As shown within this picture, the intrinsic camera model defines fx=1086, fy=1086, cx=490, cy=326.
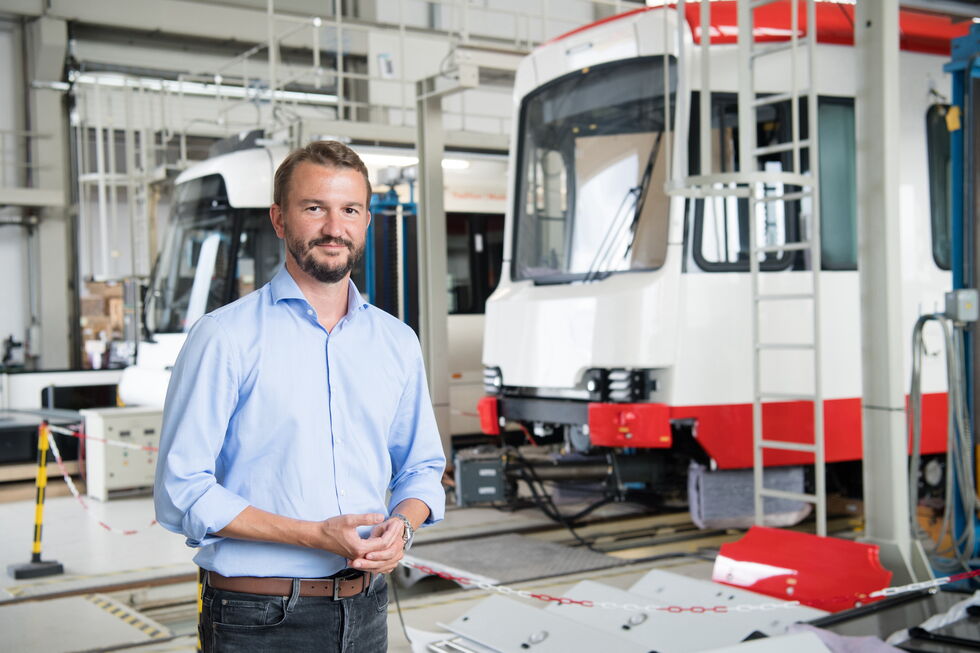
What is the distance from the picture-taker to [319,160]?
242 cm

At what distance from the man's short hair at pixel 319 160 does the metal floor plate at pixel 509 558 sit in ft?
15.0

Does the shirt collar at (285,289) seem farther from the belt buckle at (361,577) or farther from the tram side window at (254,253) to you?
the tram side window at (254,253)

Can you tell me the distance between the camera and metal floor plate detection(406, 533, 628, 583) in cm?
689

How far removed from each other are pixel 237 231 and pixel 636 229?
484 centimetres

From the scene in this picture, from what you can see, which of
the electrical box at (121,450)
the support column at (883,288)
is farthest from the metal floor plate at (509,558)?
the electrical box at (121,450)

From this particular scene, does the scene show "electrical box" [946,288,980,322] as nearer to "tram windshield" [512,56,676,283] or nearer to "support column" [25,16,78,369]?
"tram windshield" [512,56,676,283]

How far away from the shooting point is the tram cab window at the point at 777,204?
7227mm

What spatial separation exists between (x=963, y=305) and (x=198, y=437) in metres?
5.11

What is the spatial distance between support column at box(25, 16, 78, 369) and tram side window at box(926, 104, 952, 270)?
47.0 feet

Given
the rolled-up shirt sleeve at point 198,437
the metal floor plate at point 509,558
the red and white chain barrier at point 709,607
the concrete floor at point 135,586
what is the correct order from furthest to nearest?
the metal floor plate at point 509,558, the concrete floor at point 135,586, the red and white chain barrier at point 709,607, the rolled-up shirt sleeve at point 198,437

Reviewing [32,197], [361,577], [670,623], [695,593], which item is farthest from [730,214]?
[32,197]

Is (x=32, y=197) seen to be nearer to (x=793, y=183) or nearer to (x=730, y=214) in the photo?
(x=730, y=214)

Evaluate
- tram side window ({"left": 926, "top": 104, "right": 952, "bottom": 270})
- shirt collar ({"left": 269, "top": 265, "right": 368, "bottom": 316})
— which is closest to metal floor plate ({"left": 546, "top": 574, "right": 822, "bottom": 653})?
shirt collar ({"left": 269, "top": 265, "right": 368, "bottom": 316})

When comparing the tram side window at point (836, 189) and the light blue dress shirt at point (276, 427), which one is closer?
the light blue dress shirt at point (276, 427)
